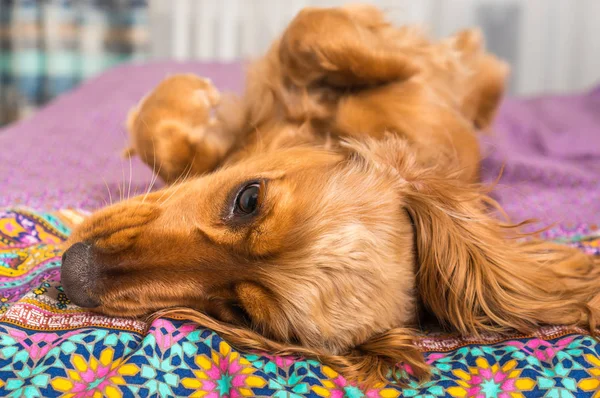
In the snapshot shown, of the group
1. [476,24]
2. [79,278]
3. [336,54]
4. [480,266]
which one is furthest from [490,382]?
[476,24]

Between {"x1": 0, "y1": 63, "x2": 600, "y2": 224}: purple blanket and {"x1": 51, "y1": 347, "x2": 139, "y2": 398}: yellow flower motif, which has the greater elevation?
{"x1": 51, "y1": 347, "x2": 139, "y2": 398}: yellow flower motif

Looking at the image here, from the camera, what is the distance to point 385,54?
5.68 ft

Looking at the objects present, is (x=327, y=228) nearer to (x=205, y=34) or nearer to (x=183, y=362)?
(x=183, y=362)

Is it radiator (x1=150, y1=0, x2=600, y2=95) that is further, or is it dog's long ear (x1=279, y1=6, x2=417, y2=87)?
radiator (x1=150, y1=0, x2=600, y2=95)

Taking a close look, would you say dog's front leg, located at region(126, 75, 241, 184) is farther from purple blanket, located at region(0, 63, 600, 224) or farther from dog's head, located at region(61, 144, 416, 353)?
dog's head, located at region(61, 144, 416, 353)

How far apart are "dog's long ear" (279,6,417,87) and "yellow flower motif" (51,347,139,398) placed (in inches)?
40.0

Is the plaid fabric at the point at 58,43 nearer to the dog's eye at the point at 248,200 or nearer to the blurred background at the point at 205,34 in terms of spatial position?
the blurred background at the point at 205,34

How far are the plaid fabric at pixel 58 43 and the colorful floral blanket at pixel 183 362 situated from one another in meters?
4.28

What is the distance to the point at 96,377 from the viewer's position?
96cm

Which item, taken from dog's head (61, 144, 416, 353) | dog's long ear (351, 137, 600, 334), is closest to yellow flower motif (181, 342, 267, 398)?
dog's head (61, 144, 416, 353)

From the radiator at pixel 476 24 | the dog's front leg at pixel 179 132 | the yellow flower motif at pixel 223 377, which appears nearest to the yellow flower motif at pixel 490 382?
the yellow flower motif at pixel 223 377

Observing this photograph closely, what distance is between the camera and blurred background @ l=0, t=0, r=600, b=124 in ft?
16.4

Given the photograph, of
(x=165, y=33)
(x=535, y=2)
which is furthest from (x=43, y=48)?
(x=535, y=2)

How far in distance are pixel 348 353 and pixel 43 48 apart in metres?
4.78
